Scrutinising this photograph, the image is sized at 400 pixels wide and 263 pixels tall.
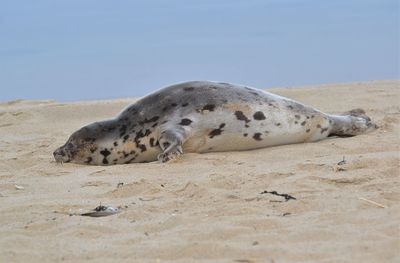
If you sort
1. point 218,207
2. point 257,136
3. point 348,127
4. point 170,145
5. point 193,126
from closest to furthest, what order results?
point 218,207
point 170,145
point 193,126
point 257,136
point 348,127

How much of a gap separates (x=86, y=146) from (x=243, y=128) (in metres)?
1.28

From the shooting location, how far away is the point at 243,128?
5.75m

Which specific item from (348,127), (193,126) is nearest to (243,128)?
(193,126)

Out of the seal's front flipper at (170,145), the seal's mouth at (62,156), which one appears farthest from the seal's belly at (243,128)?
the seal's mouth at (62,156)

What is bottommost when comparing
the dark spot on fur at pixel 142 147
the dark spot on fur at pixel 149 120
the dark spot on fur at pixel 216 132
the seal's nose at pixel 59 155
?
the seal's nose at pixel 59 155

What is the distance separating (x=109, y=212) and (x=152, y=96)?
99.3 inches

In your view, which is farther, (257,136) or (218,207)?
(257,136)

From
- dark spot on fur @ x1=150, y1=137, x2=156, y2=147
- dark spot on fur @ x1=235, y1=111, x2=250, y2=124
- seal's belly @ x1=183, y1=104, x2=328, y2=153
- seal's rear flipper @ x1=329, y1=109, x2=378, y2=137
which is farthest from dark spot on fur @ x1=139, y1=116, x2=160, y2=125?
seal's rear flipper @ x1=329, y1=109, x2=378, y2=137

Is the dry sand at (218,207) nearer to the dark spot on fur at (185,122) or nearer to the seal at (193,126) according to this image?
the seal at (193,126)

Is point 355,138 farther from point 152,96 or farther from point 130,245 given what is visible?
point 130,245

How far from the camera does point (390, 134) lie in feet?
19.5

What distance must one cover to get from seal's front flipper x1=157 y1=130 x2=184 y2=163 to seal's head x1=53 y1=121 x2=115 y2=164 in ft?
1.78

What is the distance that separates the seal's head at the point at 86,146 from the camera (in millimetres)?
5789

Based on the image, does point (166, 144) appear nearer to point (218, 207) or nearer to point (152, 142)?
point (152, 142)
